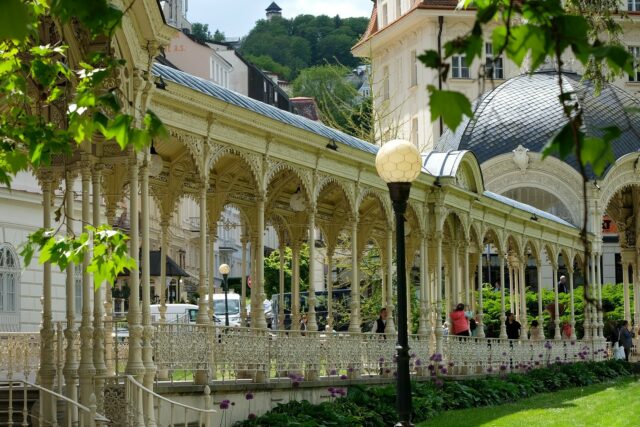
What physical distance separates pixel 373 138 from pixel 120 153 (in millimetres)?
34421

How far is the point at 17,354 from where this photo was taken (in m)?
16.4

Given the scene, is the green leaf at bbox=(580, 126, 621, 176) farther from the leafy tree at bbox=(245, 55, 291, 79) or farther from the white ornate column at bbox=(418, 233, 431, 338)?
the leafy tree at bbox=(245, 55, 291, 79)

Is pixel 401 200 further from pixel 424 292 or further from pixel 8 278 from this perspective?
pixel 8 278

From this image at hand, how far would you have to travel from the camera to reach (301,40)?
16000 cm

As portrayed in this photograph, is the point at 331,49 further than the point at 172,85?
Yes

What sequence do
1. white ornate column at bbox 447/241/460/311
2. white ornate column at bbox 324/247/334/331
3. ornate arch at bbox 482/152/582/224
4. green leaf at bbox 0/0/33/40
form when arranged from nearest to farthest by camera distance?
1. green leaf at bbox 0/0/33/40
2. white ornate column at bbox 324/247/334/331
3. white ornate column at bbox 447/241/460/311
4. ornate arch at bbox 482/152/582/224

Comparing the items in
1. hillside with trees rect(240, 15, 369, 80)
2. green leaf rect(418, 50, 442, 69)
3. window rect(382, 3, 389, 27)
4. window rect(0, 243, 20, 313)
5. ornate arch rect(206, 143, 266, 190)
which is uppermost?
hillside with trees rect(240, 15, 369, 80)

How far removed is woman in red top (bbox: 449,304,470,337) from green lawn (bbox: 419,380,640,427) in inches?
100

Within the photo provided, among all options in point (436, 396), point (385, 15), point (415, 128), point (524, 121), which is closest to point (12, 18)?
point (436, 396)

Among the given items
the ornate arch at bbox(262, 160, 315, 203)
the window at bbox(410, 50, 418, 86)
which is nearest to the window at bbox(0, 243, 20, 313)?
the ornate arch at bbox(262, 160, 315, 203)

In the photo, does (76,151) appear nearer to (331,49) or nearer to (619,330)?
(619,330)

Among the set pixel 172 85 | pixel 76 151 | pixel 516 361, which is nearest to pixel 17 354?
pixel 76 151

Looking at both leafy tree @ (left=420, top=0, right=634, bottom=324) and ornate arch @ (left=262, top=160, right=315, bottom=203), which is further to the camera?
ornate arch @ (left=262, top=160, right=315, bottom=203)

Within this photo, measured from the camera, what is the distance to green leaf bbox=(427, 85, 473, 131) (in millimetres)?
5426
